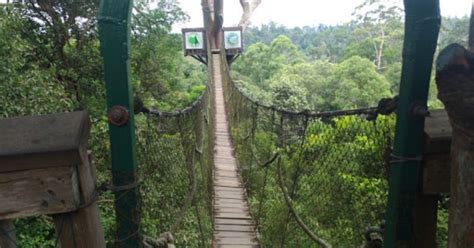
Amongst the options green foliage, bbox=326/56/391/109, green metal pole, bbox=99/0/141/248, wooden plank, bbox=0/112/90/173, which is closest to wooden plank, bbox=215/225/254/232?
green metal pole, bbox=99/0/141/248

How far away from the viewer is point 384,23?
2016cm

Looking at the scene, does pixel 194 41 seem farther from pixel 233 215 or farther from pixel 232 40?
pixel 233 215

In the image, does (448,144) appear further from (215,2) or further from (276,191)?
(215,2)

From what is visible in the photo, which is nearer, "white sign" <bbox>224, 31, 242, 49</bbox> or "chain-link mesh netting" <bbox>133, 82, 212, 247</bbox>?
"chain-link mesh netting" <bbox>133, 82, 212, 247</bbox>

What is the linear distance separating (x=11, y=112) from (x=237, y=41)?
10673mm

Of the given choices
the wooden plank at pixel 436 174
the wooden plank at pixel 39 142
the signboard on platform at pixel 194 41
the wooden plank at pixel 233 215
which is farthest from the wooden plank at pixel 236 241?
the signboard on platform at pixel 194 41

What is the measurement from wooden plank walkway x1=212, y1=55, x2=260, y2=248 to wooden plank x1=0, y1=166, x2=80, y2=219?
1.86 metres

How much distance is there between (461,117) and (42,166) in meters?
0.68

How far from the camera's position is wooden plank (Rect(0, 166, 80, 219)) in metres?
0.71

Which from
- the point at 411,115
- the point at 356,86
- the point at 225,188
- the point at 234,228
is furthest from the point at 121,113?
the point at 356,86

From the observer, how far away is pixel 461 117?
0.63m

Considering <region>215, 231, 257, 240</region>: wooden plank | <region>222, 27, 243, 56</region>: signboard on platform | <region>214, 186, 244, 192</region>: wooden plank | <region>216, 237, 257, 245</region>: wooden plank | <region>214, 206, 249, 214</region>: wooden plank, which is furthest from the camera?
<region>222, 27, 243, 56</region>: signboard on platform


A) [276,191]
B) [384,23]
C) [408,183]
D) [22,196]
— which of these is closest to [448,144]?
[408,183]

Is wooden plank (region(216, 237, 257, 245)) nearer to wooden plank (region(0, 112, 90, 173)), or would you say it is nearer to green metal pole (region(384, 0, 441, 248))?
green metal pole (region(384, 0, 441, 248))
